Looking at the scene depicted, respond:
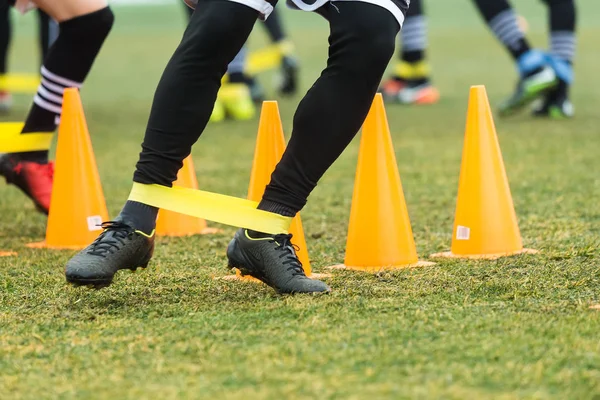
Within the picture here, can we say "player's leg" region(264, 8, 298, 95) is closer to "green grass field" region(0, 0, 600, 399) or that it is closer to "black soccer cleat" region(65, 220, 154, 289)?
"green grass field" region(0, 0, 600, 399)

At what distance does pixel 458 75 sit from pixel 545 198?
6.35 metres

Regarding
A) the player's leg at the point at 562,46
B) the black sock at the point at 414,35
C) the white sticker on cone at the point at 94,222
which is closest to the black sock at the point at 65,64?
the white sticker on cone at the point at 94,222

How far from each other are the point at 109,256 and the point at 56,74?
53.2 inches

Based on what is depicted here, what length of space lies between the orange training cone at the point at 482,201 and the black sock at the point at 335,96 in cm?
61

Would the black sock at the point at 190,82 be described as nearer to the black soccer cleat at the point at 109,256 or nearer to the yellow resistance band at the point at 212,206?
the yellow resistance band at the point at 212,206

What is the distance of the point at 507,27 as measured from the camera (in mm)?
6699

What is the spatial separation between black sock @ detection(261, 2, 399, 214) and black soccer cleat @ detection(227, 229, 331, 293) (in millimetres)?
93

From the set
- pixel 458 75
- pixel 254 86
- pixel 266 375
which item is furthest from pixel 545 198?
pixel 458 75

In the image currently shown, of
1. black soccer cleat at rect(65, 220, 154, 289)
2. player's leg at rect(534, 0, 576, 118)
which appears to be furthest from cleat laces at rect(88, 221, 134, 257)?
player's leg at rect(534, 0, 576, 118)

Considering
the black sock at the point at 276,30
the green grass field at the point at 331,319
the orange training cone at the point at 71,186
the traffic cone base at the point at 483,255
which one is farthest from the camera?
the black sock at the point at 276,30

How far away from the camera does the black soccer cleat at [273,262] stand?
2490mm

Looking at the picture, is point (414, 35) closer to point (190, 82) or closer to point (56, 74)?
point (56, 74)

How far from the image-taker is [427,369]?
187 centimetres

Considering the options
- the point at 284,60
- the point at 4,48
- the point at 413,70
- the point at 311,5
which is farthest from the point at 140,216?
the point at 284,60
